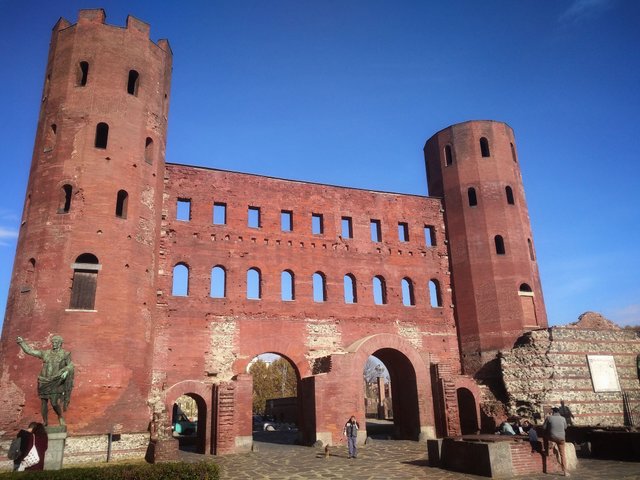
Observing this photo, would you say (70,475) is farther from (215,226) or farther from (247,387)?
(215,226)

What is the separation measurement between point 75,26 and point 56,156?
6.11 meters

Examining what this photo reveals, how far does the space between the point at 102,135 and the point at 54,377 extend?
11.4 meters

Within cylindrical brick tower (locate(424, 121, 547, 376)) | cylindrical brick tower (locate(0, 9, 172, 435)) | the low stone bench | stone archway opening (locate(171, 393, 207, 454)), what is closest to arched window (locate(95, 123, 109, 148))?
cylindrical brick tower (locate(0, 9, 172, 435))

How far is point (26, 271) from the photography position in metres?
17.3

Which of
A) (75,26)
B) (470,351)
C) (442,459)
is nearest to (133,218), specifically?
(75,26)

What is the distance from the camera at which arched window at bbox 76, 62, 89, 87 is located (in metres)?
19.9

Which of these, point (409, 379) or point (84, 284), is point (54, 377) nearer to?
point (84, 284)

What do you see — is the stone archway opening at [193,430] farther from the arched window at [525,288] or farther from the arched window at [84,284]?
the arched window at [525,288]

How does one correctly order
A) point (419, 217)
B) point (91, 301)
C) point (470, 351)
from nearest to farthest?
point (91, 301)
point (470, 351)
point (419, 217)

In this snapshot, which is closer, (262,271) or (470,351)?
(262,271)

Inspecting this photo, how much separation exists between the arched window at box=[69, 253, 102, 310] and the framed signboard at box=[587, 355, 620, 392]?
→ 2114cm

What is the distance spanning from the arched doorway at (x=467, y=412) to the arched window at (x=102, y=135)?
1878 centimetres

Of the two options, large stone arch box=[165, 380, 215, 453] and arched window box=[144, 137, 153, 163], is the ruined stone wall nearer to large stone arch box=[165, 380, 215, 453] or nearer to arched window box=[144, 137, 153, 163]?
large stone arch box=[165, 380, 215, 453]

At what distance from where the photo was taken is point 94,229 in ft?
58.3
